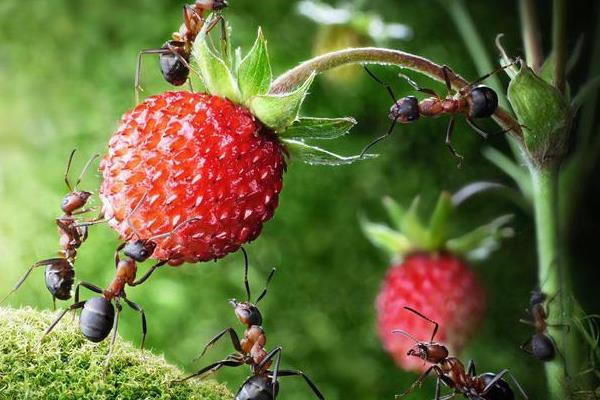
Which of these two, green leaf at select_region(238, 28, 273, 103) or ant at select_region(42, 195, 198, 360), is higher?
green leaf at select_region(238, 28, 273, 103)

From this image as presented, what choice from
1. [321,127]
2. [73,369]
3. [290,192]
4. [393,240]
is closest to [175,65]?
[321,127]

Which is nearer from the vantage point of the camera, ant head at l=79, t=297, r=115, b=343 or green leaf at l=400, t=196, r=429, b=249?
ant head at l=79, t=297, r=115, b=343

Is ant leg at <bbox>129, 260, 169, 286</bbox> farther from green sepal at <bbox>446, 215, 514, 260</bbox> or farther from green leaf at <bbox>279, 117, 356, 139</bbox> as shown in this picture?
green sepal at <bbox>446, 215, 514, 260</bbox>

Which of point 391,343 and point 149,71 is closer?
point 391,343

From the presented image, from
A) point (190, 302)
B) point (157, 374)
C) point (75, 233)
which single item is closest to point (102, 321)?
point (157, 374)

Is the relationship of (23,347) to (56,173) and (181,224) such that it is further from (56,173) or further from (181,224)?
(56,173)

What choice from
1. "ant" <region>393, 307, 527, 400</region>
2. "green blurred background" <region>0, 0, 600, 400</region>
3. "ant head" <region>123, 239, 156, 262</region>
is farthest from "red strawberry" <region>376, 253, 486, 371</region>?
"ant head" <region>123, 239, 156, 262</region>

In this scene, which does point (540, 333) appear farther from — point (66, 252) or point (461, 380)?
point (66, 252)
